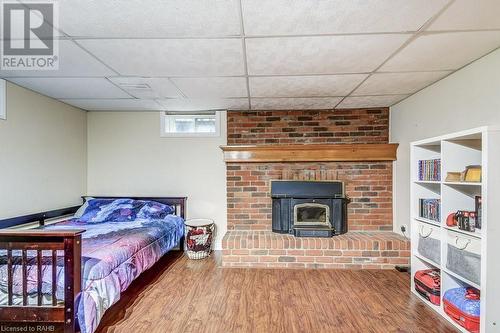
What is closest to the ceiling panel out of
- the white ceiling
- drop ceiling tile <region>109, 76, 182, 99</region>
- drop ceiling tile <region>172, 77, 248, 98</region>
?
the white ceiling

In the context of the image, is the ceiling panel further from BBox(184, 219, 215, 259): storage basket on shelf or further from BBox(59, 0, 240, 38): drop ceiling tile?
BBox(184, 219, 215, 259): storage basket on shelf

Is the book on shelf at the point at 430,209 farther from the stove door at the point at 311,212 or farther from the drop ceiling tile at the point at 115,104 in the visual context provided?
the drop ceiling tile at the point at 115,104

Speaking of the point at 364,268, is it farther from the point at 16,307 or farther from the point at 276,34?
the point at 16,307

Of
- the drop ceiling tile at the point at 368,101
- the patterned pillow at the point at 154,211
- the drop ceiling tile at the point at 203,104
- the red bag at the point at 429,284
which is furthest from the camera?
the patterned pillow at the point at 154,211

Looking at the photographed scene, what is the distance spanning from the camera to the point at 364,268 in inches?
132

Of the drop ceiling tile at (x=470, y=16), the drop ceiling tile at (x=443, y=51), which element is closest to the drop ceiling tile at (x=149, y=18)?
the drop ceiling tile at (x=470, y=16)

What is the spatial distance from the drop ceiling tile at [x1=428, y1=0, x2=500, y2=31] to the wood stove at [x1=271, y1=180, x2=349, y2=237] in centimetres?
236

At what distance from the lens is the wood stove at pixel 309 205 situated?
3707 mm

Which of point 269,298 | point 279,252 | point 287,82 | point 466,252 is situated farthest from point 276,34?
point 279,252

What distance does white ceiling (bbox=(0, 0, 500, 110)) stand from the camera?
155 cm

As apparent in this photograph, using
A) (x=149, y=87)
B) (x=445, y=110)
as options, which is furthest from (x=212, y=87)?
(x=445, y=110)

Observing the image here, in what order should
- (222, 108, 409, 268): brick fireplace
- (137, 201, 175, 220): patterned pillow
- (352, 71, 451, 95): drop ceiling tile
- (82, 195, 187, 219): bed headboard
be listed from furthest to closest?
(82, 195, 187, 219): bed headboard
(222, 108, 409, 268): brick fireplace
(137, 201, 175, 220): patterned pillow
(352, 71, 451, 95): drop ceiling tile

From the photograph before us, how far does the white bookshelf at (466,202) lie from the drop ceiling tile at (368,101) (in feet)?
3.02

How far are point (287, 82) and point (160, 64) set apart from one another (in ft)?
4.07
